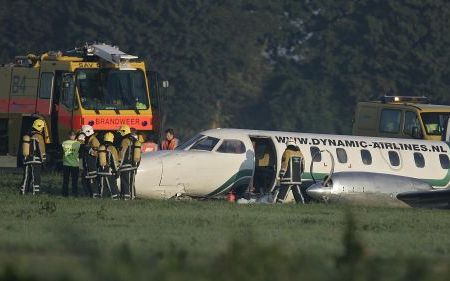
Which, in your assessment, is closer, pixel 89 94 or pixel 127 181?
pixel 127 181

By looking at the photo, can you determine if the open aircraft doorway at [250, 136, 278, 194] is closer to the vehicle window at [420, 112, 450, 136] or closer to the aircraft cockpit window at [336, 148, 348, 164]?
the aircraft cockpit window at [336, 148, 348, 164]

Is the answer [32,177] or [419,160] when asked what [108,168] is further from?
[419,160]

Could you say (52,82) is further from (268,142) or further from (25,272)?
(25,272)

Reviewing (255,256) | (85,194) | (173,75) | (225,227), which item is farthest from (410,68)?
(255,256)

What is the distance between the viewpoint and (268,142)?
3516 cm

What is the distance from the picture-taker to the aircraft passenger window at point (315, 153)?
34938 millimetres

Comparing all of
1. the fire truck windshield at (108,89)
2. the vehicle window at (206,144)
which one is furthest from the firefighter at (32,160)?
the fire truck windshield at (108,89)

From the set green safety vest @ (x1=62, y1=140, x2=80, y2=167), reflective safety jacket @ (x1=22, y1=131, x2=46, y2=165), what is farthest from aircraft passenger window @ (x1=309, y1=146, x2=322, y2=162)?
reflective safety jacket @ (x1=22, y1=131, x2=46, y2=165)

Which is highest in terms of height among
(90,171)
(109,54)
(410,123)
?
(109,54)

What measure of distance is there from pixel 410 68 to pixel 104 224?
62845mm

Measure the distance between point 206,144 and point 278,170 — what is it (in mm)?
1735

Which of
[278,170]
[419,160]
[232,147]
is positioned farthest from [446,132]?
[232,147]

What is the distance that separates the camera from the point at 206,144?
1358 inches

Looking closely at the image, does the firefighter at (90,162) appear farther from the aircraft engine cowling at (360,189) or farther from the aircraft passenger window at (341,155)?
the aircraft passenger window at (341,155)
